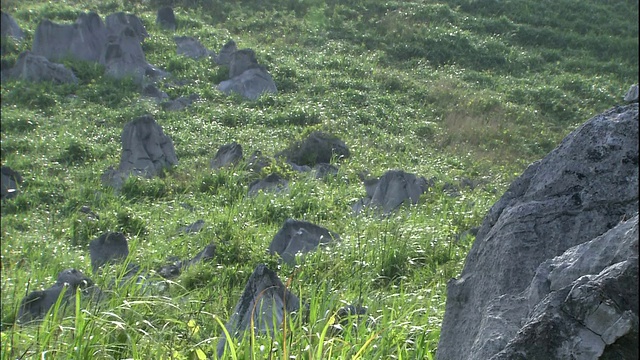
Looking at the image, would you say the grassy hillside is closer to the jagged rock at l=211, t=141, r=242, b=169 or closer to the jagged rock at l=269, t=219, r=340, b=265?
the jagged rock at l=269, t=219, r=340, b=265

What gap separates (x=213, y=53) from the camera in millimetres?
18250

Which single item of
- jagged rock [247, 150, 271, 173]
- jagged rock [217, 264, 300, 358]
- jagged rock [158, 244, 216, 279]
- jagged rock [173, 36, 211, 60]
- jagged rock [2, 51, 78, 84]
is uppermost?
jagged rock [217, 264, 300, 358]

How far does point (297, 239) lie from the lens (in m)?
6.95

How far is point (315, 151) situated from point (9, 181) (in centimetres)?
440

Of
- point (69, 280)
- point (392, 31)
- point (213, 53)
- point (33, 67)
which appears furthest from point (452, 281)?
point (392, 31)

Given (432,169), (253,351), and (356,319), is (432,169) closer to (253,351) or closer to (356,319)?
(356,319)

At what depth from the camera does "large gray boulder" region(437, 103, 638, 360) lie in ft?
8.05

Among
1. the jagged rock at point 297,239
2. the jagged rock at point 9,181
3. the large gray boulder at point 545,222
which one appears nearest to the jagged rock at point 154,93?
the jagged rock at point 9,181

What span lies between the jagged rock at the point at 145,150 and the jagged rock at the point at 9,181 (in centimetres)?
124

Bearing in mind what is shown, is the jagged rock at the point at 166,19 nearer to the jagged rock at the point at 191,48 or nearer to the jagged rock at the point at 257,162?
the jagged rock at the point at 191,48

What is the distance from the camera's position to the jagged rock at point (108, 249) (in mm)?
6863

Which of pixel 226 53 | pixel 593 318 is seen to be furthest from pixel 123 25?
pixel 593 318

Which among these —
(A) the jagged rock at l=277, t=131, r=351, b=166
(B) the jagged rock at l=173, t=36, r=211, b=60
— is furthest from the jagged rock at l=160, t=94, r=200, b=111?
(A) the jagged rock at l=277, t=131, r=351, b=166

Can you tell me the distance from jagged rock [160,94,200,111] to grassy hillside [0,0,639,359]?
0.30 m
